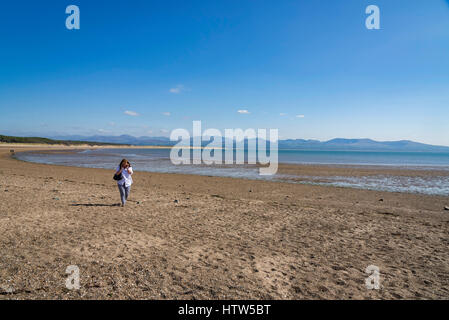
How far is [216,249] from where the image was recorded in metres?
5.92

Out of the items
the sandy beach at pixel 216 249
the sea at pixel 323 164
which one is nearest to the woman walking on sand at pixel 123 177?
the sandy beach at pixel 216 249

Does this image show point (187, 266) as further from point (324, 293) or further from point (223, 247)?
point (324, 293)

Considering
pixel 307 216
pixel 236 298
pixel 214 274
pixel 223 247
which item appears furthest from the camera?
pixel 307 216

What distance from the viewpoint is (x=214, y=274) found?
15.4 feet

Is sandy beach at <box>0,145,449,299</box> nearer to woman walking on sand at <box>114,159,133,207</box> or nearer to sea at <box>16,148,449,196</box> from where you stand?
woman walking on sand at <box>114,159,133,207</box>

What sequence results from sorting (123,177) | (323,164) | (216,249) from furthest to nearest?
(323,164) < (123,177) < (216,249)

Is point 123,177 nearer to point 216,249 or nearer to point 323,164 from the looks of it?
point 216,249

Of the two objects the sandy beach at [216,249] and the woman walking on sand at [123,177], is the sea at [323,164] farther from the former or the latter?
the woman walking on sand at [123,177]

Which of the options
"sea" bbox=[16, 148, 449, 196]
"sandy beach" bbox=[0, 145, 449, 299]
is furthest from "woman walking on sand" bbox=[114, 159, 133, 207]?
"sea" bbox=[16, 148, 449, 196]

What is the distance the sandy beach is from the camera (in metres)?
4.19

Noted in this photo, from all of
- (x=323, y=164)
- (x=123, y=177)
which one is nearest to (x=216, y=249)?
(x=123, y=177)
